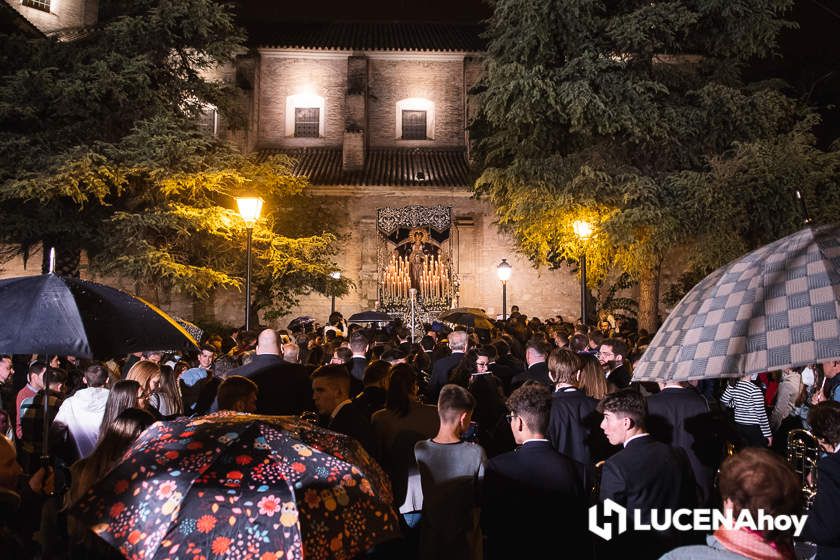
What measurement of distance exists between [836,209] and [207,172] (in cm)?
1688

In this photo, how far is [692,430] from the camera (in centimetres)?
599

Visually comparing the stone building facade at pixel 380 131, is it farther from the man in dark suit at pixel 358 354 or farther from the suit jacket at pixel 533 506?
the suit jacket at pixel 533 506

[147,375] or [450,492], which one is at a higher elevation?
[147,375]

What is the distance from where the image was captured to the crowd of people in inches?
138

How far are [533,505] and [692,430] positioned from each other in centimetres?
241

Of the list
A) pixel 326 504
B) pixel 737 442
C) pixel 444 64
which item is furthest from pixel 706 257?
pixel 444 64

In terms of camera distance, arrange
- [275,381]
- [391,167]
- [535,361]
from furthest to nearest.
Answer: [391,167], [535,361], [275,381]

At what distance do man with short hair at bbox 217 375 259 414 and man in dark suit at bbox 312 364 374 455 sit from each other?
2.14 feet

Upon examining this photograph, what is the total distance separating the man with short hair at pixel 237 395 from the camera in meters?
5.48

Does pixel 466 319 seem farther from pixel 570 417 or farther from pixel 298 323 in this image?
pixel 570 417

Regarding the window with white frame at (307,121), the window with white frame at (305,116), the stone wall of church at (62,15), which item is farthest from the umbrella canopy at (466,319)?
the stone wall of church at (62,15)

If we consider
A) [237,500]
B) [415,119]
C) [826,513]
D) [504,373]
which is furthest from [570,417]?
[415,119]

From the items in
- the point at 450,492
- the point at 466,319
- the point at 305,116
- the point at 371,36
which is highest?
the point at 371,36

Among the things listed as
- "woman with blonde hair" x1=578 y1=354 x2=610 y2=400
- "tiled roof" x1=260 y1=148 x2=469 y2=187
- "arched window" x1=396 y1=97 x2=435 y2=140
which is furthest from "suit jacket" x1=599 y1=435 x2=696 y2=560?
"arched window" x1=396 y1=97 x2=435 y2=140
